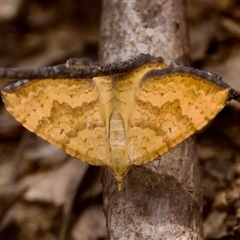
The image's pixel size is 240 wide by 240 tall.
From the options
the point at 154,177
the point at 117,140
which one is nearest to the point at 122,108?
the point at 117,140

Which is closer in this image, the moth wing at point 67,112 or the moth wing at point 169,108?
the moth wing at point 169,108

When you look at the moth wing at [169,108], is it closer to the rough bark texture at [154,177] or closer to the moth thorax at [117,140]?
Answer: the moth thorax at [117,140]

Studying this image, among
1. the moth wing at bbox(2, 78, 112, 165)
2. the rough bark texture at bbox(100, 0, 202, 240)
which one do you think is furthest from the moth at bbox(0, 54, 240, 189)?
the rough bark texture at bbox(100, 0, 202, 240)

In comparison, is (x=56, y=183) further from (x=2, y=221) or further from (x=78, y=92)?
(x=78, y=92)

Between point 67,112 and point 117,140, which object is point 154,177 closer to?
point 117,140

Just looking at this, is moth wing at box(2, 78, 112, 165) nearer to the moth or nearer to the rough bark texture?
the moth

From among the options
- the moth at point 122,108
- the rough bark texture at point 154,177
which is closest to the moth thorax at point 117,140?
the moth at point 122,108
